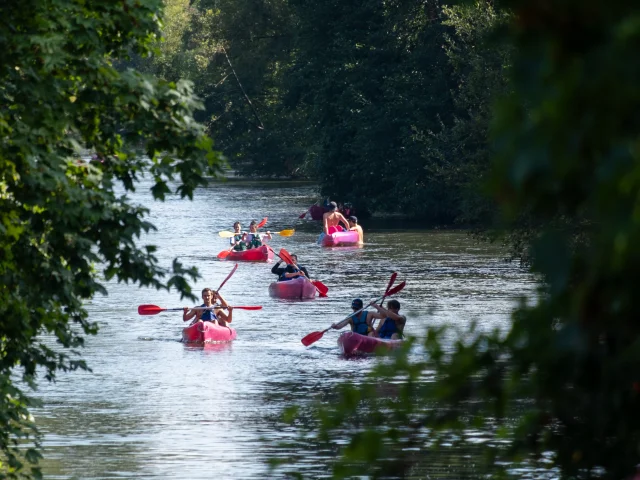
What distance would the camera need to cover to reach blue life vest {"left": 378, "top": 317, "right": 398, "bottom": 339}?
1997 centimetres

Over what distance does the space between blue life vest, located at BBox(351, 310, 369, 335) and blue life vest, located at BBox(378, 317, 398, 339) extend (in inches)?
21.1

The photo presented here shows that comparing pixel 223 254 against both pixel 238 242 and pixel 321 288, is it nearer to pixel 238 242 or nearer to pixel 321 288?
pixel 238 242

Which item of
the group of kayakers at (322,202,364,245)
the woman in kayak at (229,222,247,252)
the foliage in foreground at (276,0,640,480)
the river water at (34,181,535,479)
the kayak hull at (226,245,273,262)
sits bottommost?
the river water at (34,181,535,479)

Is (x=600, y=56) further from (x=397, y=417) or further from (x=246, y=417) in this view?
(x=246, y=417)

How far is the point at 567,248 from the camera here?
1966 mm

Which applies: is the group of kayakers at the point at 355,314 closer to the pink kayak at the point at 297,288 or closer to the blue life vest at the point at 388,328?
the blue life vest at the point at 388,328

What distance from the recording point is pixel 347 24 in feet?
157

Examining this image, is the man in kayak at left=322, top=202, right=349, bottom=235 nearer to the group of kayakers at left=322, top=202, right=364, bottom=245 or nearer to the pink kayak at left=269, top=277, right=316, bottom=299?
the group of kayakers at left=322, top=202, right=364, bottom=245

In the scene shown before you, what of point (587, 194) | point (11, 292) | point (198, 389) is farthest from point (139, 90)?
point (198, 389)

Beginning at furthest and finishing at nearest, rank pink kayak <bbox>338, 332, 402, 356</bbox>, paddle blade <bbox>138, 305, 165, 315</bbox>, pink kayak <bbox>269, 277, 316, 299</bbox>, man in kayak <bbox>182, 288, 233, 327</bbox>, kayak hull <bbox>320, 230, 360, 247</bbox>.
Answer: kayak hull <bbox>320, 230, 360, 247</bbox> → pink kayak <bbox>269, 277, 316, 299</bbox> → paddle blade <bbox>138, 305, 165, 315</bbox> → man in kayak <bbox>182, 288, 233, 327</bbox> → pink kayak <bbox>338, 332, 402, 356</bbox>

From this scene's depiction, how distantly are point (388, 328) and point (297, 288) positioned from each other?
271 inches

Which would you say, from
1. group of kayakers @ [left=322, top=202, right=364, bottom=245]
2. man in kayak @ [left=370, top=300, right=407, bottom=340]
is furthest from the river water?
man in kayak @ [left=370, top=300, right=407, bottom=340]

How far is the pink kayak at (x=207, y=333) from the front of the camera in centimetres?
2177

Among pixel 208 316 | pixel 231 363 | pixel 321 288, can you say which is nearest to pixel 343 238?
pixel 321 288
